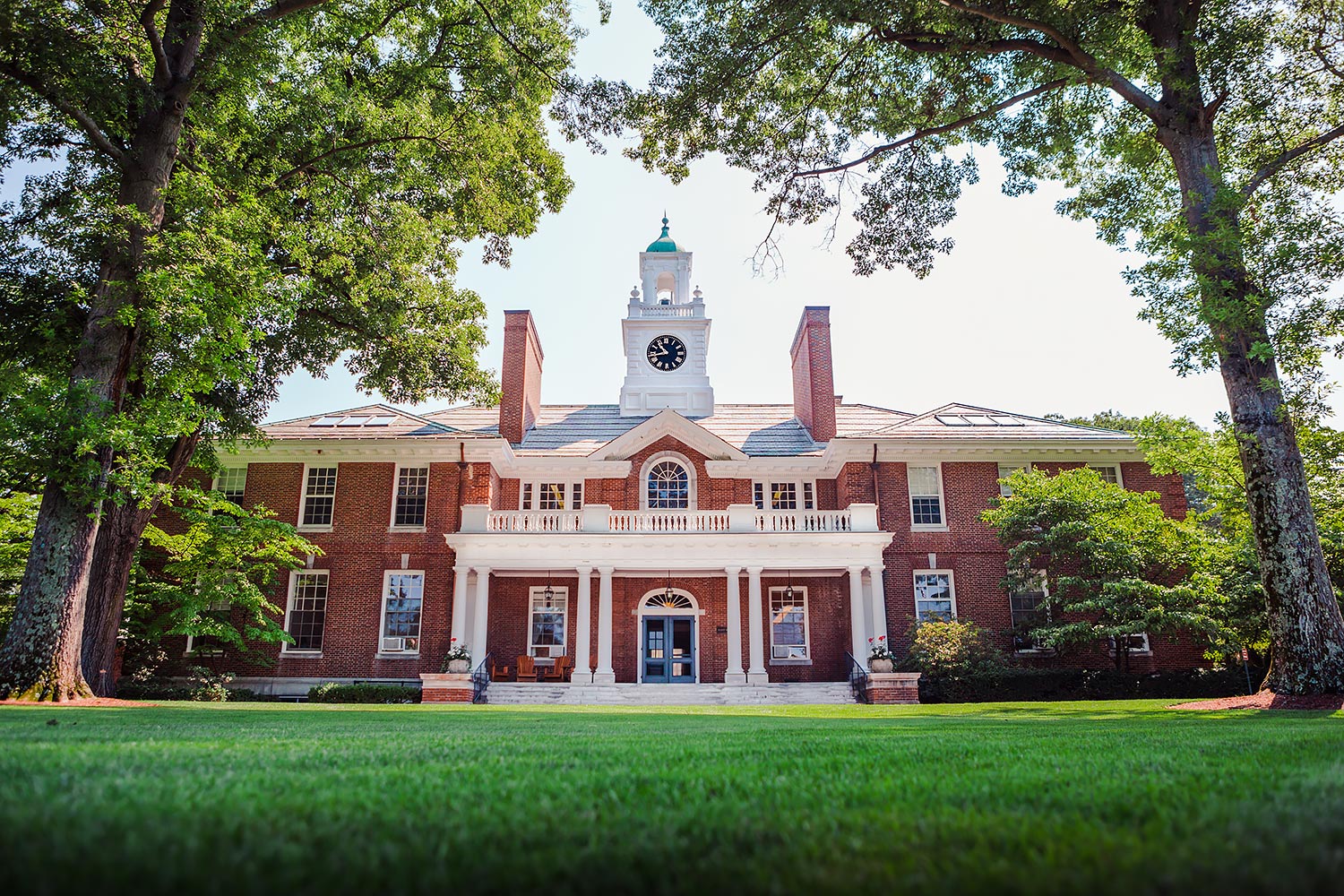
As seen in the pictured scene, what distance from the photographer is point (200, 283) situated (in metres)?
11.7

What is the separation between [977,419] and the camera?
25.9 metres

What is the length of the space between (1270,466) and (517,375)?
68.0 feet

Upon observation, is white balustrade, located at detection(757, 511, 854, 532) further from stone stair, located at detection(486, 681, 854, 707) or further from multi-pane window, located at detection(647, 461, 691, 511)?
stone stair, located at detection(486, 681, 854, 707)

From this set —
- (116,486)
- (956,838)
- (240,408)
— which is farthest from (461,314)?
(956,838)

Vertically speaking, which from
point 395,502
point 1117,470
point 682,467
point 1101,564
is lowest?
point 1101,564

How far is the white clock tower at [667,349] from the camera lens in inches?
1163

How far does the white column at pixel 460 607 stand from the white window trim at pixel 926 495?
1330 centimetres

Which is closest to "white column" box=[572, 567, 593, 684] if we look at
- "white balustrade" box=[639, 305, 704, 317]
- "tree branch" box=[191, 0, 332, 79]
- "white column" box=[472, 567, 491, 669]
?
"white column" box=[472, 567, 491, 669]

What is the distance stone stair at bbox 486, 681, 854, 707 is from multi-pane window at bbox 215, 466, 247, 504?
10.8 meters

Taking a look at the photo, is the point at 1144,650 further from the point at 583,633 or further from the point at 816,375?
the point at 583,633

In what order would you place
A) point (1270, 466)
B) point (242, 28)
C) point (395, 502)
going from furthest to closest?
point (395, 502)
point (242, 28)
point (1270, 466)

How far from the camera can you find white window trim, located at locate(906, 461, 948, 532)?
2366 cm

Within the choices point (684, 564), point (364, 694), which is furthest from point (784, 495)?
point (364, 694)

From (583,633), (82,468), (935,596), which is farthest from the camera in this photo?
(935,596)
